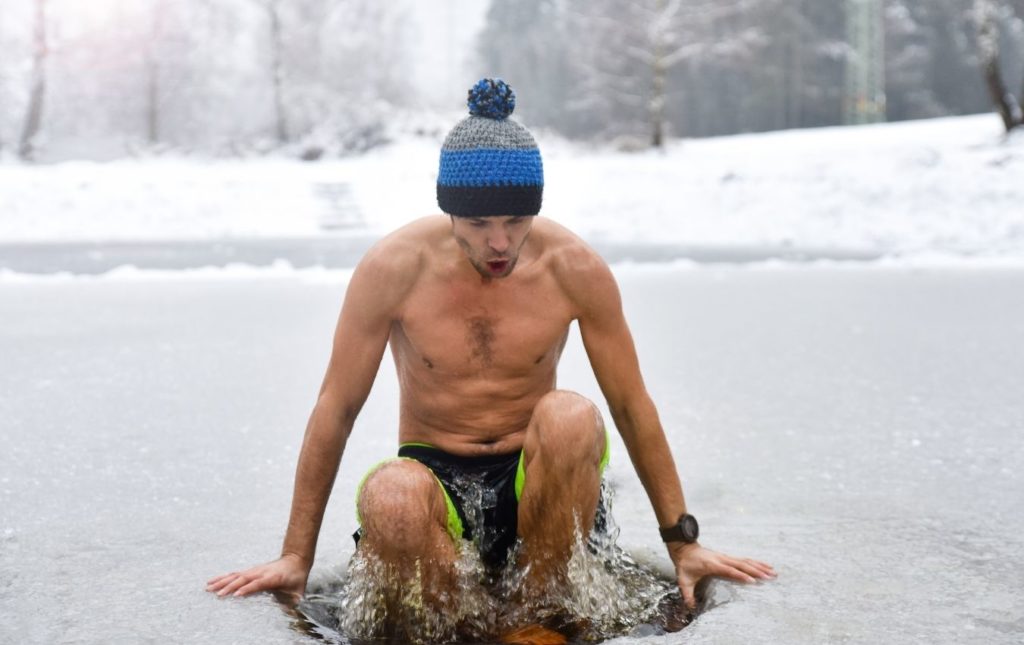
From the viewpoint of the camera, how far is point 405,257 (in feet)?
7.22

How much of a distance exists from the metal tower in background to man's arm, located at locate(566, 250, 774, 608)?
28.3m

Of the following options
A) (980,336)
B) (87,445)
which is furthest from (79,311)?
(980,336)

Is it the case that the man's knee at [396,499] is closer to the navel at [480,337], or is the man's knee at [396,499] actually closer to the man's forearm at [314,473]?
the man's forearm at [314,473]

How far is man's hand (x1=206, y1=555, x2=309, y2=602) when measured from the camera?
221cm

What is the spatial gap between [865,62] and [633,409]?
28.9 m

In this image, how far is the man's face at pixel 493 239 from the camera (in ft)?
6.81

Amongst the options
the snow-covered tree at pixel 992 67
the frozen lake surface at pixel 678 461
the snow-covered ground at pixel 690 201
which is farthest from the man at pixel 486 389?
the snow-covered tree at pixel 992 67

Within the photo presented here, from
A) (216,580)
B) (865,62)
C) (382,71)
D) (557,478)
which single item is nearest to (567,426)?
(557,478)

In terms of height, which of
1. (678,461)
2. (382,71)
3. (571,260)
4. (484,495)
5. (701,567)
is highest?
(382,71)

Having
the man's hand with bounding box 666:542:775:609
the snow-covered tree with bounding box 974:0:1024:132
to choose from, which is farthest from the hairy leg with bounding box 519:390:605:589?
the snow-covered tree with bounding box 974:0:1024:132

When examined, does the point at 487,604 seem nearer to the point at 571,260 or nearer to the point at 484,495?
the point at 484,495

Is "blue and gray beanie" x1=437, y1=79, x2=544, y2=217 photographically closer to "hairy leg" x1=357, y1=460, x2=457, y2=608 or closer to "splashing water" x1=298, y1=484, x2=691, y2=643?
"hairy leg" x1=357, y1=460, x2=457, y2=608

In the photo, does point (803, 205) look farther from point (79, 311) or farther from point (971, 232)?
point (79, 311)

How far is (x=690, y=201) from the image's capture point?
1390cm
